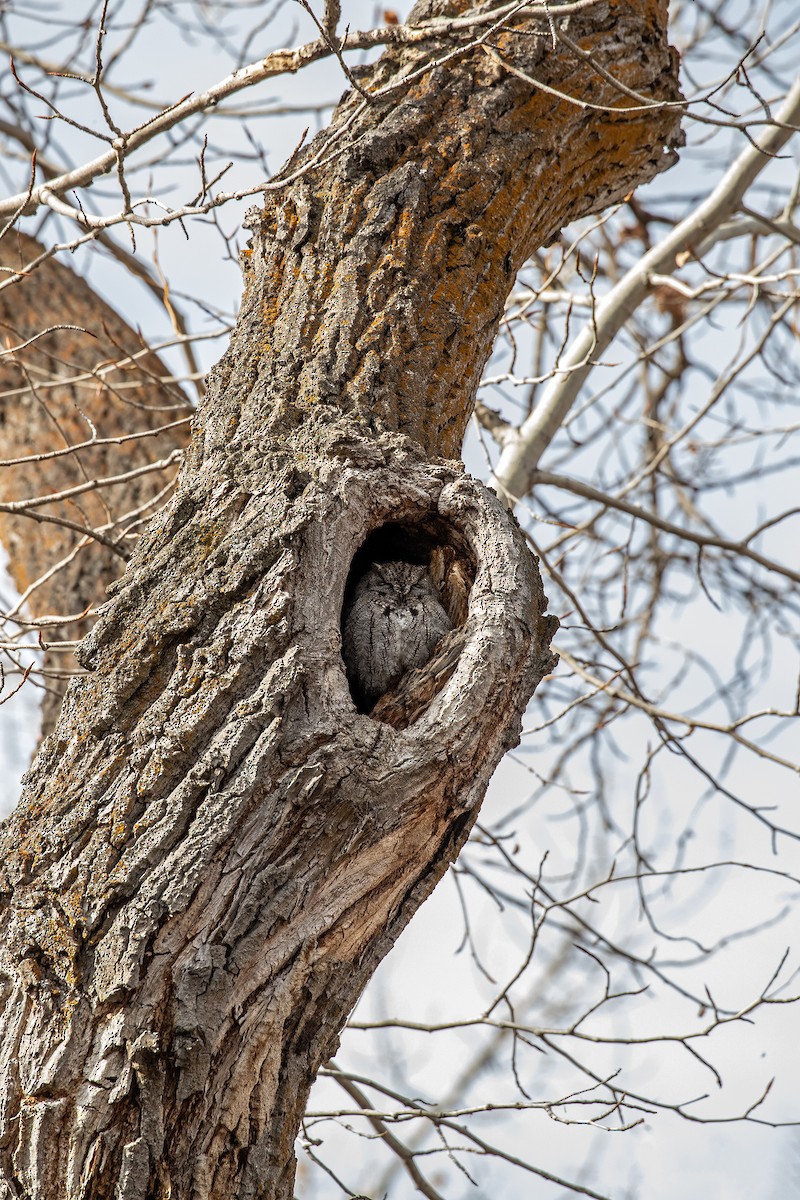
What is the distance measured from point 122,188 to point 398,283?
2.38 ft

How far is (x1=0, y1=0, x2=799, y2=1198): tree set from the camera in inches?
64.8

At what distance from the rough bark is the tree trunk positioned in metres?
1.72

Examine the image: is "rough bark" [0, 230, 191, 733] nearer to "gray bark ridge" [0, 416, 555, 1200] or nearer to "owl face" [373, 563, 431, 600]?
"owl face" [373, 563, 431, 600]

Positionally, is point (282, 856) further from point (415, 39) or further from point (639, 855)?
point (639, 855)

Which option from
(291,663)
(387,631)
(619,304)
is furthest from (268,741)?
(619,304)

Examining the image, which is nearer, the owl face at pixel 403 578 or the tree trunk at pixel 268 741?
the tree trunk at pixel 268 741

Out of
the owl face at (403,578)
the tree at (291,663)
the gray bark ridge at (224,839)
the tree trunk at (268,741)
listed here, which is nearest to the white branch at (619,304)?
the tree at (291,663)

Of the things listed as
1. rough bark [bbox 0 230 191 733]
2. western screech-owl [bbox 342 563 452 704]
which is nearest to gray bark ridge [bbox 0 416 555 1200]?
western screech-owl [bbox 342 563 452 704]

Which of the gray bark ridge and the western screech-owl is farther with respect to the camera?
the western screech-owl

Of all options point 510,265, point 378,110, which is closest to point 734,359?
point 510,265

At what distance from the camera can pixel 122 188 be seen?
100 inches

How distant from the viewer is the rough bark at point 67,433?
156 inches

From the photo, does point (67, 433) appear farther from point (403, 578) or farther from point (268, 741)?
point (268, 741)

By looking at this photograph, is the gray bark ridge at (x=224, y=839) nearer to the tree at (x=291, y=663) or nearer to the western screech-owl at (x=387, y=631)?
the tree at (x=291, y=663)
